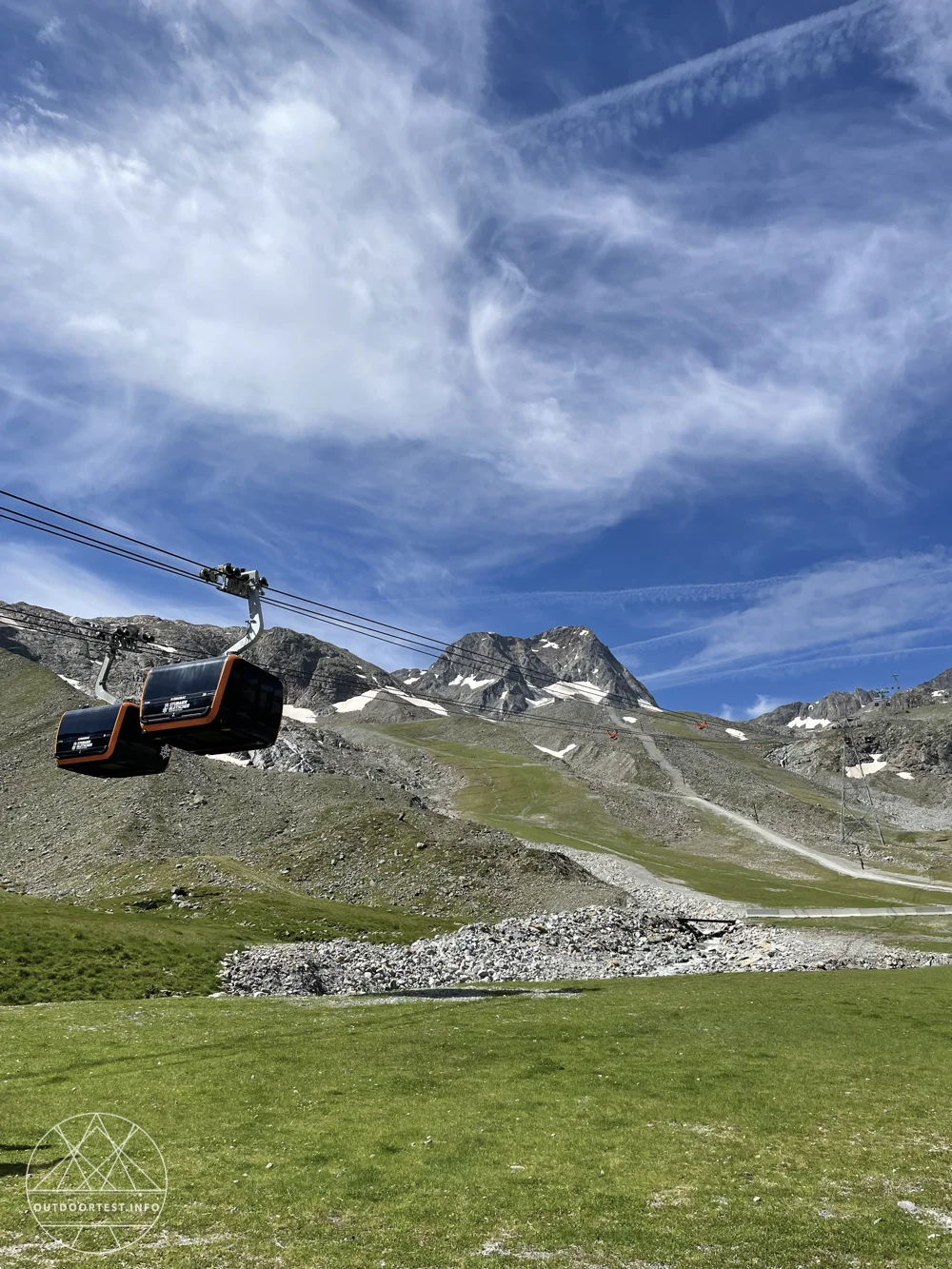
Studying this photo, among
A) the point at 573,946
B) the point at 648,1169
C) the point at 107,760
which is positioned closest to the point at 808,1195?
the point at 648,1169

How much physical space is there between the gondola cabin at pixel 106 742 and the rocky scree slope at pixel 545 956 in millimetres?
17117

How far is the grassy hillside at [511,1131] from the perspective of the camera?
1053 cm

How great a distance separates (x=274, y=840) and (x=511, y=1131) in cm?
→ 7698

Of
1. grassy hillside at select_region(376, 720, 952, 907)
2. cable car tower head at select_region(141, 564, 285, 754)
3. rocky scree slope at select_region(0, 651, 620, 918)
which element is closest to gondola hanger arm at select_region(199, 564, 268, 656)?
cable car tower head at select_region(141, 564, 285, 754)

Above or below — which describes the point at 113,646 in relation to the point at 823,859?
above

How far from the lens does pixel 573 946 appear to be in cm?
5553

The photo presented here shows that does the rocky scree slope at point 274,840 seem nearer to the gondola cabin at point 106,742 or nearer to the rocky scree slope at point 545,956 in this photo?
the rocky scree slope at point 545,956

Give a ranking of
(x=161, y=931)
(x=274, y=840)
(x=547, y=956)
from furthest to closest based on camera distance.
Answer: (x=274, y=840) → (x=547, y=956) → (x=161, y=931)

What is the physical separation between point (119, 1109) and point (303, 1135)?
4.81 metres

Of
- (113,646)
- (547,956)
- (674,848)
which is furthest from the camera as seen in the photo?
(674,848)
